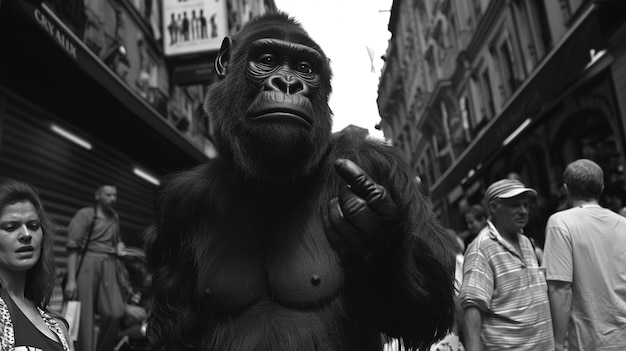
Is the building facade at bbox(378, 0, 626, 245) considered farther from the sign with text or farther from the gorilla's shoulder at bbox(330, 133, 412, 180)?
the sign with text

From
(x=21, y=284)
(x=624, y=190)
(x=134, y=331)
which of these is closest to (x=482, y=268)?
(x=21, y=284)

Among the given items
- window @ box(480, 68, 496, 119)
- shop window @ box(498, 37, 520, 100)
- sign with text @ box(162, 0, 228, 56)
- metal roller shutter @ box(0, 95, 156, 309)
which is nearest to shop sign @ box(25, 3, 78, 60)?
metal roller shutter @ box(0, 95, 156, 309)

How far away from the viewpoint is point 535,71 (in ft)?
37.4

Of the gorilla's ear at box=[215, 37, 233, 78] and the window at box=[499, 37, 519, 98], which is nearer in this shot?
the gorilla's ear at box=[215, 37, 233, 78]

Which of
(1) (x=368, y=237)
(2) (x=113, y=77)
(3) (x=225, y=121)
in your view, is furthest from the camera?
(2) (x=113, y=77)

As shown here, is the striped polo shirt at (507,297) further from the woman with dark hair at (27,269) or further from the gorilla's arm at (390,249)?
the woman with dark hair at (27,269)

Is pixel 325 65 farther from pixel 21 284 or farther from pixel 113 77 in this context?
pixel 113 77

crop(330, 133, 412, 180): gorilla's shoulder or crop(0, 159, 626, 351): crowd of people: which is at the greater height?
crop(330, 133, 412, 180): gorilla's shoulder

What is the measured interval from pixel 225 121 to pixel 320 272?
0.62m

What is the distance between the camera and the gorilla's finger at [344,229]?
1.33 m

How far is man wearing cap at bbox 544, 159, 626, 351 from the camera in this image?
3.50 meters

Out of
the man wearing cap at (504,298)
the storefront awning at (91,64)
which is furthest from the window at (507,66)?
the man wearing cap at (504,298)

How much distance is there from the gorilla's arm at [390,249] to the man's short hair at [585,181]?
2.57 metres

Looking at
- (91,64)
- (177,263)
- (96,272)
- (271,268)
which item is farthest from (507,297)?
(91,64)
